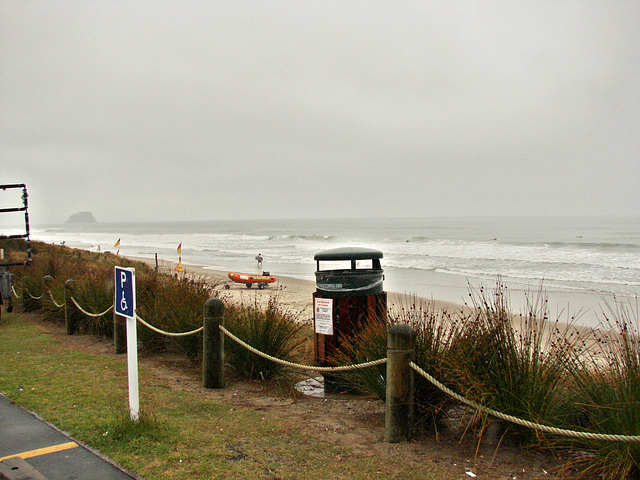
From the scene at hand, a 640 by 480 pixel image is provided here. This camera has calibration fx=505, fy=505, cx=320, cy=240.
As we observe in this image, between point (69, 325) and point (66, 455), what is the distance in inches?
226

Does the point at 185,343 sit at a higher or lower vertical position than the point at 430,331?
lower

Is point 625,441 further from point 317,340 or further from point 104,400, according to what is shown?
point 104,400

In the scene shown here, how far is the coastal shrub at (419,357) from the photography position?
4.26 m

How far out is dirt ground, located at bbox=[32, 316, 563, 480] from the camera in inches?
145

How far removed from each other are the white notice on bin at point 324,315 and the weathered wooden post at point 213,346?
110cm

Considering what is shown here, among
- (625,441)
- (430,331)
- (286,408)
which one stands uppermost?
(430,331)

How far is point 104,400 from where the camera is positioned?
524 cm

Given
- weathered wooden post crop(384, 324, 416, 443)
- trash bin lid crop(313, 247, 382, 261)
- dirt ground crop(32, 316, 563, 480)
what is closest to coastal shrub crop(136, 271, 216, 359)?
dirt ground crop(32, 316, 563, 480)

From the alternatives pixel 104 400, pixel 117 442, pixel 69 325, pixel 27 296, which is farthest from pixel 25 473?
pixel 27 296

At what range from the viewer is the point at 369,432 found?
14.5ft

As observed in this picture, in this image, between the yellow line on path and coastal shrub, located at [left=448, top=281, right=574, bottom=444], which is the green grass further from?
coastal shrub, located at [left=448, top=281, right=574, bottom=444]

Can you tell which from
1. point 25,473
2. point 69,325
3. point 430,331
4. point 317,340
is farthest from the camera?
point 69,325

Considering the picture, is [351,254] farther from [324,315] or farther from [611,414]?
[611,414]

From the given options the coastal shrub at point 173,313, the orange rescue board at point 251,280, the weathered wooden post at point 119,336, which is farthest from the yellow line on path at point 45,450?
the orange rescue board at point 251,280
